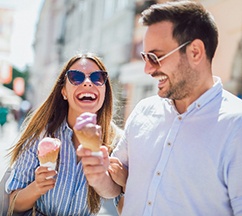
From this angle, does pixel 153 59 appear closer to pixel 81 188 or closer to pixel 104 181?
Answer: pixel 104 181

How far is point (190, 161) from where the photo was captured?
1779 mm

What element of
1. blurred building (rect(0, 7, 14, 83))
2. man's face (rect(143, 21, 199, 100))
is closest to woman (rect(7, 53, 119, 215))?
man's face (rect(143, 21, 199, 100))

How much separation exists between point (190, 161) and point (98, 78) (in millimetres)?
726

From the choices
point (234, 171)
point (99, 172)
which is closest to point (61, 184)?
point (99, 172)

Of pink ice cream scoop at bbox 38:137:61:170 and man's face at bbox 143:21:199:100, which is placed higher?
man's face at bbox 143:21:199:100

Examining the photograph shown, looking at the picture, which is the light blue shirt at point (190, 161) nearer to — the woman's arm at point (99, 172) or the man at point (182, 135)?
the man at point (182, 135)

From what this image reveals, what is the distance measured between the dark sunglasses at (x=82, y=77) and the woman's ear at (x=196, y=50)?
1.76 ft

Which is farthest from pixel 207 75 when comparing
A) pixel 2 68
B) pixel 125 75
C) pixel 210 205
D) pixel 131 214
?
pixel 2 68

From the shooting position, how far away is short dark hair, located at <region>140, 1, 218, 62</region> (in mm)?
1918

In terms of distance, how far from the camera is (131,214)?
6.43 feet

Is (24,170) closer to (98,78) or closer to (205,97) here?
(98,78)

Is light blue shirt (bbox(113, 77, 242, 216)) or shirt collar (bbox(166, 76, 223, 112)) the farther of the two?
shirt collar (bbox(166, 76, 223, 112))

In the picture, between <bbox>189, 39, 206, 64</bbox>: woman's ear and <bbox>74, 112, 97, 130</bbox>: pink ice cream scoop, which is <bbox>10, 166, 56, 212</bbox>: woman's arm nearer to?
<bbox>74, 112, 97, 130</bbox>: pink ice cream scoop

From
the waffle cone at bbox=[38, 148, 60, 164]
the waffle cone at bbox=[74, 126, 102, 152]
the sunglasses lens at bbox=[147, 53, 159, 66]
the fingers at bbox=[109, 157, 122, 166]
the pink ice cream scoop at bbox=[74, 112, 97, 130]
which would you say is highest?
the sunglasses lens at bbox=[147, 53, 159, 66]
